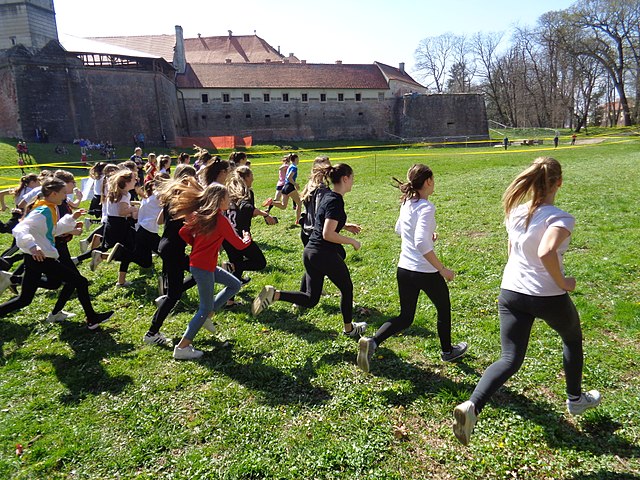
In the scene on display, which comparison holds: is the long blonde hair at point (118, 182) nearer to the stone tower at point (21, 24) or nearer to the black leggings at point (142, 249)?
the black leggings at point (142, 249)

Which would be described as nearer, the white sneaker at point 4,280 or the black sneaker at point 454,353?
the black sneaker at point 454,353

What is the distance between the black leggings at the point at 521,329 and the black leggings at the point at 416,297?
0.81m

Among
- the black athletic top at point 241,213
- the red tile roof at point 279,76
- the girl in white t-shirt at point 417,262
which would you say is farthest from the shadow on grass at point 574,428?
the red tile roof at point 279,76

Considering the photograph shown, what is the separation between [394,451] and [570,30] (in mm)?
67859

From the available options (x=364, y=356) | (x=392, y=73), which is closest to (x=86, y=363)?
(x=364, y=356)

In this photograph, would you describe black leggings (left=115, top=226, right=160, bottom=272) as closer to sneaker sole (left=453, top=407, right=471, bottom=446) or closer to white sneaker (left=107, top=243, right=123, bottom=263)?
white sneaker (left=107, top=243, right=123, bottom=263)

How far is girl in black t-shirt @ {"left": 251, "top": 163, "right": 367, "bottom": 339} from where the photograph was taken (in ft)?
15.4

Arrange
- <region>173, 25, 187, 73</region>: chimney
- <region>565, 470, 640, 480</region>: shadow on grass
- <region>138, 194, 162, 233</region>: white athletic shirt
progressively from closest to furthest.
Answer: <region>565, 470, 640, 480</region>: shadow on grass, <region>138, 194, 162, 233</region>: white athletic shirt, <region>173, 25, 187, 73</region>: chimney

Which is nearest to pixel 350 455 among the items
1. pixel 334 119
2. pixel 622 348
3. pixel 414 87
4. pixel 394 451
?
pixel 394 451

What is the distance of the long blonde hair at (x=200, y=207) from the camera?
15.0 ft

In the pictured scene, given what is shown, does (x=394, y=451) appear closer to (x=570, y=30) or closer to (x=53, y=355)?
(x=53, y=355)

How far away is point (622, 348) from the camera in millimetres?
4500

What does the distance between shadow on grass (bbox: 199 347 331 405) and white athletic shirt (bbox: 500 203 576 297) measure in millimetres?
2031

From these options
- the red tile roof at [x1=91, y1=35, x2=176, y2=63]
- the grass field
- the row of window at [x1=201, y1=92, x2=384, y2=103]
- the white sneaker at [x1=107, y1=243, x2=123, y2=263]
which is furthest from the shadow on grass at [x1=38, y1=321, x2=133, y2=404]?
the red tile roof at [x1=91, y1=35, x2=176, y2=63]
